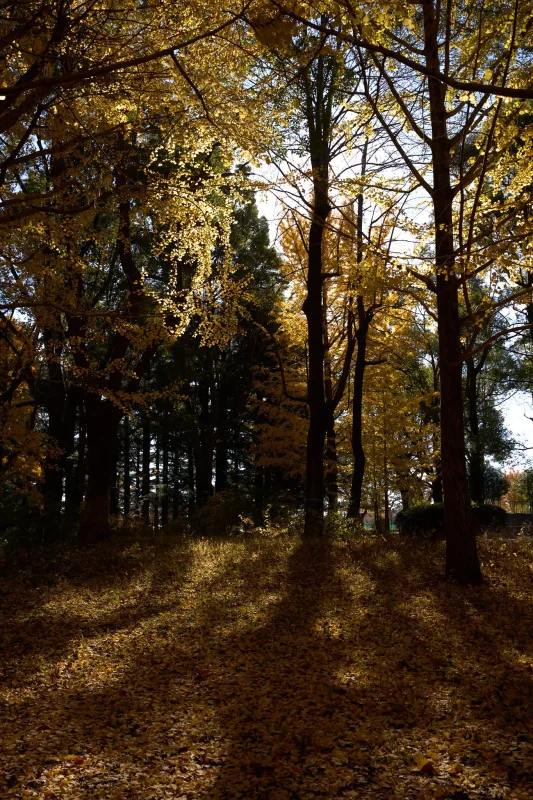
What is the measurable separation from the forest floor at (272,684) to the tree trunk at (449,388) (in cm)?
45

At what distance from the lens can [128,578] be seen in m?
8.96

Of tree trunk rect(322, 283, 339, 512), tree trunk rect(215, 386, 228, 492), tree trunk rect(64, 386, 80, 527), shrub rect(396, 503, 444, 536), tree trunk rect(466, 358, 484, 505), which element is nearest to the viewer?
shrub rect(396, 503, 444, 536)

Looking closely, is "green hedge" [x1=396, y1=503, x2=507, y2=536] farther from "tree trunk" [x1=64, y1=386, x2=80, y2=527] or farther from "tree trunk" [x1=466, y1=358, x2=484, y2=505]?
"tree trunk" [x1=64, y1=386, x2=80, y2=527]

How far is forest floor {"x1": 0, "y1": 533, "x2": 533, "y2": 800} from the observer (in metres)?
3.28

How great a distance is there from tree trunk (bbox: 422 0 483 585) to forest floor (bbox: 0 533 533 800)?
1.47 ft

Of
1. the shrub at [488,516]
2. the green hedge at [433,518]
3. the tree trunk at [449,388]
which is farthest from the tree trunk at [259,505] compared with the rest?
the tree trunk at [449,388]

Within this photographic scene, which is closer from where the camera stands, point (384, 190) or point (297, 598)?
point (297, 598)

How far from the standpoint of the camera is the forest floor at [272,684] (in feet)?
10.8

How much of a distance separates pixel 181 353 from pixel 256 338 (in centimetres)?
328

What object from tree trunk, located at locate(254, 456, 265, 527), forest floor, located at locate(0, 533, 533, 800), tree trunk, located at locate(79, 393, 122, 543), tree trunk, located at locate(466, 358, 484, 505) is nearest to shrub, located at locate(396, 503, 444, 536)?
tree trunk, located at locate(254, 456, 265, 527)

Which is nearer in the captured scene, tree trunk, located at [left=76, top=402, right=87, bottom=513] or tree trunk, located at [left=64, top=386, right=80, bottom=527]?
tree trunk, located at [left=64, top=386, right=80, bottom=527]

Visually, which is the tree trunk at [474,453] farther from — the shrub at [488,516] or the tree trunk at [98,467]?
the tree trunk at [98,467]

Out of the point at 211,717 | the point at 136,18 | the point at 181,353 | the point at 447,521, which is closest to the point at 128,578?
the point at 447,521

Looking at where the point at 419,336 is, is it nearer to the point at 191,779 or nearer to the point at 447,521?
the point at 447,521
